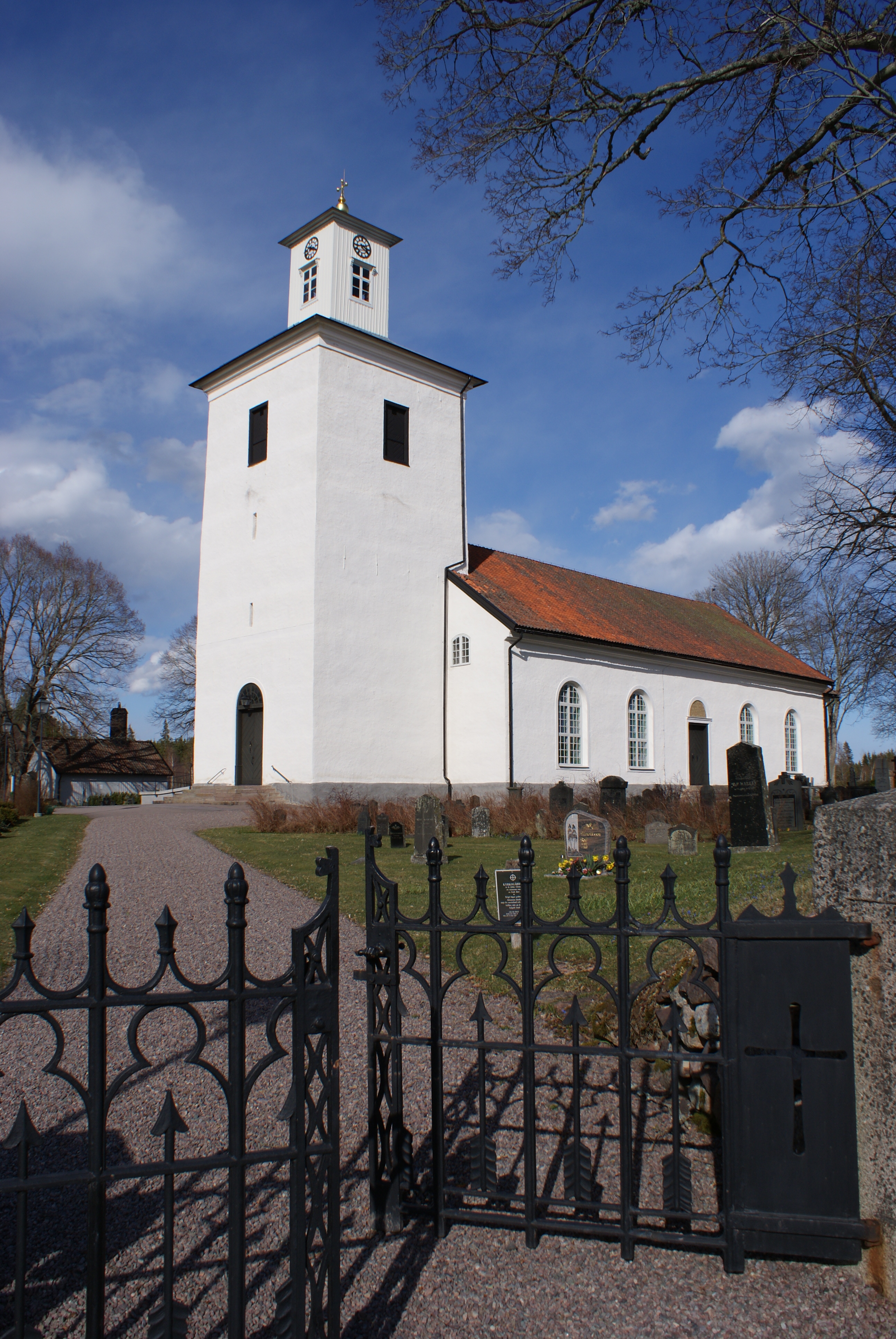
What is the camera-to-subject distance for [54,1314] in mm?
2734

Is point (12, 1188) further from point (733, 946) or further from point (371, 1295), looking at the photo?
point (733, 946)

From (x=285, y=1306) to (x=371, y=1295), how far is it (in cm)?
47

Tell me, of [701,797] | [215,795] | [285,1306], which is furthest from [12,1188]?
[215,795]

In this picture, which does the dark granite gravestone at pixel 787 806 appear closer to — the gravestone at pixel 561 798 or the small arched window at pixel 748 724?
the gravestone at pixel 561 798

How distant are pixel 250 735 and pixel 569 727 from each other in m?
9.34

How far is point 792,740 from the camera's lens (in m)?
35.6

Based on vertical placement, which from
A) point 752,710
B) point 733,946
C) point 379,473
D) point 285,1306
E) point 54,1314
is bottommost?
point 54,1314

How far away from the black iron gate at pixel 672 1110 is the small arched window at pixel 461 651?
69.5 ft

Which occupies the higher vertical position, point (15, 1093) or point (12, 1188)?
point (12, 1188)

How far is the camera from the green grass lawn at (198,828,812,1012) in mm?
6355

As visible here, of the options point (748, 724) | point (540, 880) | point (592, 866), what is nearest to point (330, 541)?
point (592, 866)

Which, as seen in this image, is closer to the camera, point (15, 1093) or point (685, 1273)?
point (685, 1273)

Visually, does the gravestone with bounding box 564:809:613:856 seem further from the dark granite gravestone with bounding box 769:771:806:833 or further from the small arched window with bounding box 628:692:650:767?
the small arched window with bounding box 628:692:650:767

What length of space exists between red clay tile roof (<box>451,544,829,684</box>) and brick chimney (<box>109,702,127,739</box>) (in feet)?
84.5
